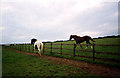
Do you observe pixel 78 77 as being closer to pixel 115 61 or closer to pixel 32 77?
pixel 32 77

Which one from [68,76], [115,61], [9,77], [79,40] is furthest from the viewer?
[79,40]

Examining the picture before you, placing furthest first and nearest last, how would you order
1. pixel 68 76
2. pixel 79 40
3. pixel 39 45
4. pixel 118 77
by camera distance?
pixel 79 40 → pixel 39 45 → pixel 68 76 → pixel 118 77

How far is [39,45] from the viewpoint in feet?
37.1

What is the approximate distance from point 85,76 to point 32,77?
114 inches

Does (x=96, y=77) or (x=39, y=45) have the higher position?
(x=39, y=45)

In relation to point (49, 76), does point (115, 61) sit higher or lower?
higher

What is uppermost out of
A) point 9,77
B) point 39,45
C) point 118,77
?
point 39,45

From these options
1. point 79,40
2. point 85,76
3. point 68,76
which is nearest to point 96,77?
point 85,76

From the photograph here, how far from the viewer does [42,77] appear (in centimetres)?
411

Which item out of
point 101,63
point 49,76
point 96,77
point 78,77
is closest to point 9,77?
point 49,76

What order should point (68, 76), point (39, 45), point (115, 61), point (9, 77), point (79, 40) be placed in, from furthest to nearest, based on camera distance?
point (79, 40) < point (39, 45) < point (115, 61) < point (9, 77) < point (68, 76)

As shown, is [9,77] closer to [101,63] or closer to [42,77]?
[42,77]

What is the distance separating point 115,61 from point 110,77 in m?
2.41

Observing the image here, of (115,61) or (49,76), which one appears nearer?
(49,76)
